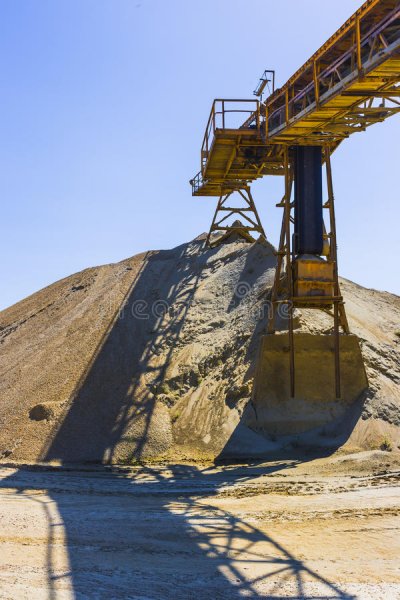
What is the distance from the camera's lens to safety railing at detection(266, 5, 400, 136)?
33.5 feet

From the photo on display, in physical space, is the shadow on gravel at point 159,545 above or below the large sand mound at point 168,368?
below

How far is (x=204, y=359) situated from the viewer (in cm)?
1869

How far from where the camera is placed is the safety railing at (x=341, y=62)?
10223 millimetres

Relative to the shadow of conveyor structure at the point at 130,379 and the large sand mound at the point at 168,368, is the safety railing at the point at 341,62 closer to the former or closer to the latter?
the large sand mound at the point at 168,368

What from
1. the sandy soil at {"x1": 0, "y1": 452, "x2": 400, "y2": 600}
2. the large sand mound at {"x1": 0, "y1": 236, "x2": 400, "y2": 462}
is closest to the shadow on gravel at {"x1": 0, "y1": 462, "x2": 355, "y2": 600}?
the sandy soil at {"x1": 0, "y1": 452, "x2": 400, "y2": 600}

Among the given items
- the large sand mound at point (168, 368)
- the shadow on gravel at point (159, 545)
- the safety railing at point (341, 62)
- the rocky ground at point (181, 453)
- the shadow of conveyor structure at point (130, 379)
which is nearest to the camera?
the shadow on gravel at point (159, 545)

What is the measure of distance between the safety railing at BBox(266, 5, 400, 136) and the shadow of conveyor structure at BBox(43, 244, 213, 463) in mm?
7339

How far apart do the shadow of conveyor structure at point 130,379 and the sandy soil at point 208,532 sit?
5.91 ft

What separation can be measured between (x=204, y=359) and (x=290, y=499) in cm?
780

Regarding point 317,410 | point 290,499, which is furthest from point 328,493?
point 317,410

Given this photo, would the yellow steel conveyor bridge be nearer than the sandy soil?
No

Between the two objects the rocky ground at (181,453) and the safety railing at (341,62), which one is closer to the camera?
the rocky ground at (181,453)

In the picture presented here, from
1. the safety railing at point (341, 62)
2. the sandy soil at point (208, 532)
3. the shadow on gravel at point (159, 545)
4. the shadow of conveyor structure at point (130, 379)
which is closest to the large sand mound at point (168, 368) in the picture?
the shadow of conveyor structure at point (130, 379)

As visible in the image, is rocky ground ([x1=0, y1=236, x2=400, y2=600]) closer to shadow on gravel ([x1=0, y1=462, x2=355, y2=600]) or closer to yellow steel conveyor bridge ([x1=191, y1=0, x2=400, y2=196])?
shadow on gravel ([x1=0, y1=462, x2=355, y2=600])
